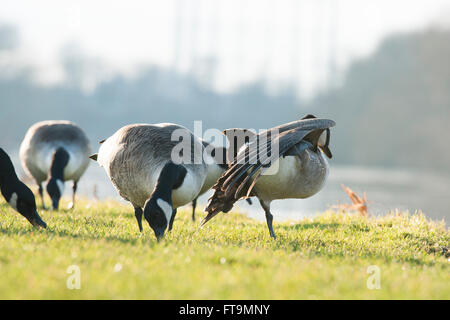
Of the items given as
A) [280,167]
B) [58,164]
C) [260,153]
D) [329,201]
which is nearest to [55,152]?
[58,164]

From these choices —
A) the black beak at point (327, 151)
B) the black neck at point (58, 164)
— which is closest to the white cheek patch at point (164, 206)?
the black beak at point (327, 151)

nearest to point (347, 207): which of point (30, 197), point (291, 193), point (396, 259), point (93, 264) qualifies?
point (291, 193)

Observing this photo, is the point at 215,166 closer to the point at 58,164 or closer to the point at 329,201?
the point at 58,164

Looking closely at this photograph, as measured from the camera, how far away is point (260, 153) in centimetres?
678

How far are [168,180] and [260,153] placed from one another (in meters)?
1.39

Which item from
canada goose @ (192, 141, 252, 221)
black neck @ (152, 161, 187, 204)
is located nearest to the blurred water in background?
canada goose @ (192, 141, 252, 221)

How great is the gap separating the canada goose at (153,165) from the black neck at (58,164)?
13.6 ft

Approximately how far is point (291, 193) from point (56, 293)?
16.0 feet

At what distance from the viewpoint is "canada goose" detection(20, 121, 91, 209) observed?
1238 cm

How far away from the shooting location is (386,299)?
424 centimetres

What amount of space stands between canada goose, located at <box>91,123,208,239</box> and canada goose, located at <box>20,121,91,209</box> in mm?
4303

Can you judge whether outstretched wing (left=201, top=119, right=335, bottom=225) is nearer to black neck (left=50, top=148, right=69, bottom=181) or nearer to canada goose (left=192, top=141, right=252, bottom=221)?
canada goose (left=192, top=141, right=252, bottom=221)
